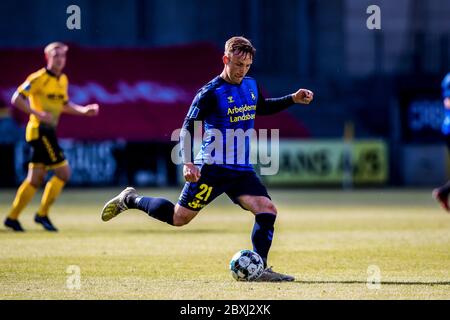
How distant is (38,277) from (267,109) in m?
2.62

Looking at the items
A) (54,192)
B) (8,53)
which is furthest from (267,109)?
(8,53)

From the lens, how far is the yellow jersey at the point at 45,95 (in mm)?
14617

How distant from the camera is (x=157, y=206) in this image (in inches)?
388

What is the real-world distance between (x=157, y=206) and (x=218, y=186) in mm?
728

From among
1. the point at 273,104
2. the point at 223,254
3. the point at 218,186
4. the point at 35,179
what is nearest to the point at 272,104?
the point at 273,104

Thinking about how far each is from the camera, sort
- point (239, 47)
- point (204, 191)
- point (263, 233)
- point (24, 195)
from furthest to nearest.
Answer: point (24, 195)
point (204, 191)
point (263, 233)
point (239, 47)

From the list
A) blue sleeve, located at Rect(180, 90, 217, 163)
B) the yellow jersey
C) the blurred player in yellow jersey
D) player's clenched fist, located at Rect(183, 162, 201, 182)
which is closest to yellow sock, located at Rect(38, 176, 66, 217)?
the blurred player in yellow jersey

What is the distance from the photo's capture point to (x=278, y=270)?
10.0m

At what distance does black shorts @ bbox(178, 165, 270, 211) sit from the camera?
945cm

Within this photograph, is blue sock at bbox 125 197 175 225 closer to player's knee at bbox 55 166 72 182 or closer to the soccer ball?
the soccer ball

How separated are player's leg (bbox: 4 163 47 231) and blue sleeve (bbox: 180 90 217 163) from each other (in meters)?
5.83

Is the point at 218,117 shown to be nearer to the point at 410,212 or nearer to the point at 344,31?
the point at 410,212

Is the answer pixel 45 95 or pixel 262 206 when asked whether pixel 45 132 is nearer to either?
pixel 45 95

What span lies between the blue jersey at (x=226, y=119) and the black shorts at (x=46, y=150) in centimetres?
547
